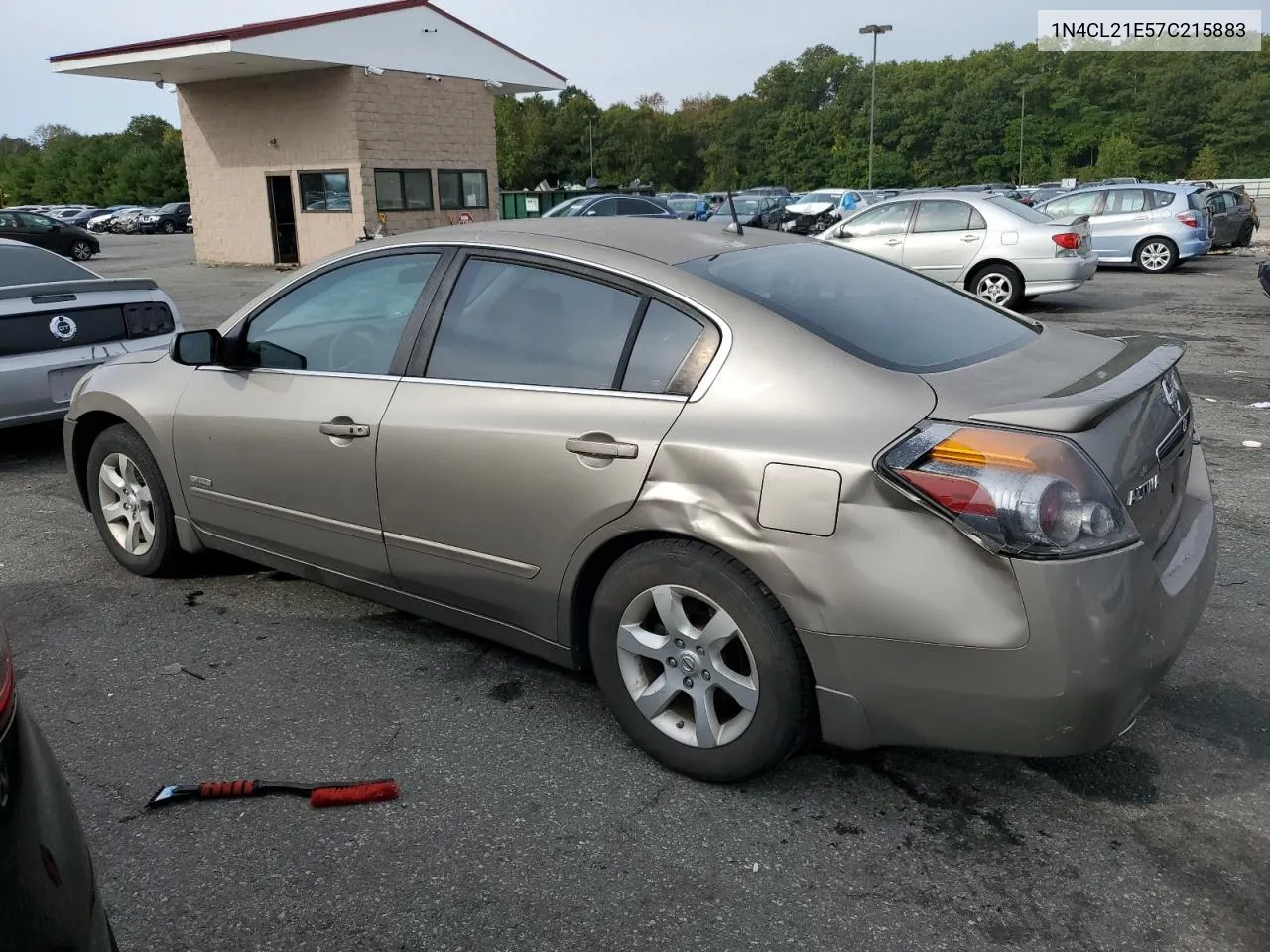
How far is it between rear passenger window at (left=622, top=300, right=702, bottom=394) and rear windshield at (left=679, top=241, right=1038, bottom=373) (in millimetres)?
183

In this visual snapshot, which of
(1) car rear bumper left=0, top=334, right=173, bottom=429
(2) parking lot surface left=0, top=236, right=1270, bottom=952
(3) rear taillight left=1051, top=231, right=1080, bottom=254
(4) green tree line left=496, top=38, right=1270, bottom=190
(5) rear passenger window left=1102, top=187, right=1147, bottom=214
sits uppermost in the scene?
(4) green tree line left=496, top=38, right=1270, bottom=190

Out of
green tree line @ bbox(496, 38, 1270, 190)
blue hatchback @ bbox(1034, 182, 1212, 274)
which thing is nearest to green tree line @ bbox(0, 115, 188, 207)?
green tree line @ bbox(496, 38, 1270, 190)

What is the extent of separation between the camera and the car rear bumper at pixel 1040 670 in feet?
7.57

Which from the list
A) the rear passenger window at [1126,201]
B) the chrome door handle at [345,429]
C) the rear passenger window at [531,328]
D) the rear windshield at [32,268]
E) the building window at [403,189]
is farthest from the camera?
the building window at [403,189]

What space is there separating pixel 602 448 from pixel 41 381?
15.9ft

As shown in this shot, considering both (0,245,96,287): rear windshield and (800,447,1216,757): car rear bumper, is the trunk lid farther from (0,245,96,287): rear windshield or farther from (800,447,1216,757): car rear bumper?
(0,245,96,287): rear windshield

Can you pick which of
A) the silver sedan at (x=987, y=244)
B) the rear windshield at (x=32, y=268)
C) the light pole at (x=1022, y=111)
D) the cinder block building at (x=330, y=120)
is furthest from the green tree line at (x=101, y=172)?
the rear windshield at (x=32, y=268)

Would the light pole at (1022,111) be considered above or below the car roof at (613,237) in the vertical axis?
above

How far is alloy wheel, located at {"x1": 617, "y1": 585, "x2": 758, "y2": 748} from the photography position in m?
2.73

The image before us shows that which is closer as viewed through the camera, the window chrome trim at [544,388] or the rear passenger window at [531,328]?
the window chrome trim at [544,388]

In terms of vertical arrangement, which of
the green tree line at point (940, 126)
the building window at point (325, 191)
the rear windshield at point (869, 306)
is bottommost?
the rear windshield at point (869, 306)

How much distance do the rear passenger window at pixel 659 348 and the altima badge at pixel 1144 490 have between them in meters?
1.17

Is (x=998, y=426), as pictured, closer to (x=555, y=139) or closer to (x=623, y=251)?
(x=623, y=251)

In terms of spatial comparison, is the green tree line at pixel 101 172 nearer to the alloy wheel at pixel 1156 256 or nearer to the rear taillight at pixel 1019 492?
the alloy wheel at pixel 1156 256
